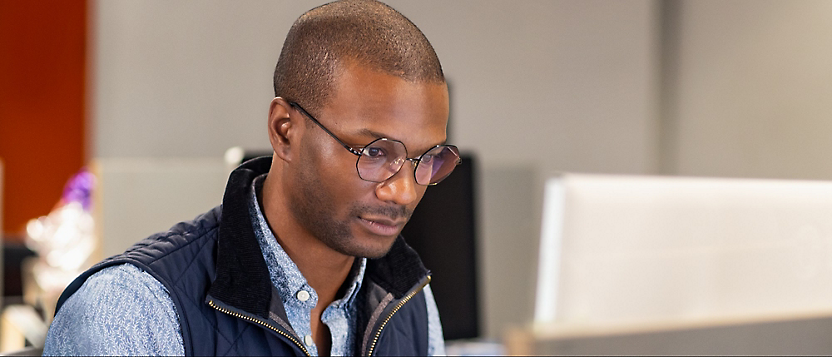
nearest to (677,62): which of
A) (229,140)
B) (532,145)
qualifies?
(532,145)

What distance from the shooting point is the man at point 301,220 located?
0.88m

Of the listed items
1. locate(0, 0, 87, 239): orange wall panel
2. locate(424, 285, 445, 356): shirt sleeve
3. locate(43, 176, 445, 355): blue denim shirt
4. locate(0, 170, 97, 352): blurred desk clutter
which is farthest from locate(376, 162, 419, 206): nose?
locate(0, 0, 87, 239): orange wall panel

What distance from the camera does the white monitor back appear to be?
2.95 feet

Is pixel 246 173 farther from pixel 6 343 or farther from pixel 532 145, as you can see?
Result: pixel 532 145

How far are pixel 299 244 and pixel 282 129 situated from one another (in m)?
0.16

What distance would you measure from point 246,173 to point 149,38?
332 centimetres

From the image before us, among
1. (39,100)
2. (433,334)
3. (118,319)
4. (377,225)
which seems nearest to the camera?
(118,319)

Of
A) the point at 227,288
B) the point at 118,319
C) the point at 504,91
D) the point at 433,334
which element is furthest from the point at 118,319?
the point at 504,91

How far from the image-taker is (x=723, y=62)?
41.8 inches

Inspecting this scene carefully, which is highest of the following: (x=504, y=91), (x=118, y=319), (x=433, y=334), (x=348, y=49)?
(x=348, y=49)

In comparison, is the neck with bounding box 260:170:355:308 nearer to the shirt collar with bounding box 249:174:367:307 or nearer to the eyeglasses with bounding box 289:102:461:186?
the shirt collar with bounding box 249:174:367:307

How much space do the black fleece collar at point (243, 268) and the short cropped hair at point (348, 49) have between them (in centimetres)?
16

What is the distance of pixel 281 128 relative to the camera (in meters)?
0.99

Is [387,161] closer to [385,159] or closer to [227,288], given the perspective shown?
[385,159]
